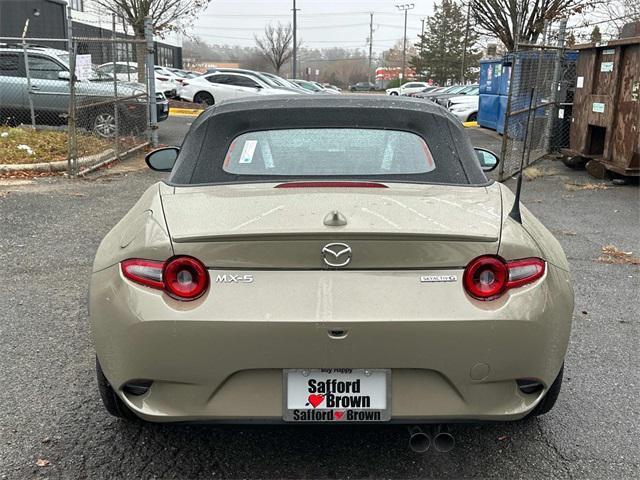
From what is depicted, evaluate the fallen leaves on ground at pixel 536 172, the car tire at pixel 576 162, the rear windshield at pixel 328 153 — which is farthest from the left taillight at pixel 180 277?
the car tire at pixel 576 162

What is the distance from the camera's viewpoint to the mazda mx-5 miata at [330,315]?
2.29 metres

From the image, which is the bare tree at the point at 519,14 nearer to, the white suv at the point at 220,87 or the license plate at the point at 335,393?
the white suv at the point at 220,87

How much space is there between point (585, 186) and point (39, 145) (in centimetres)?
937

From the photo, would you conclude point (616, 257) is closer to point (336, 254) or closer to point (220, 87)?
point (336, 254)

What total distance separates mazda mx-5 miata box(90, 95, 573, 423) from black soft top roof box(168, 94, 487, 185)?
573mm

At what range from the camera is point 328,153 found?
3.29 meters

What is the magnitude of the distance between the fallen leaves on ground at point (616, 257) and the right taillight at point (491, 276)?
4.26 metres

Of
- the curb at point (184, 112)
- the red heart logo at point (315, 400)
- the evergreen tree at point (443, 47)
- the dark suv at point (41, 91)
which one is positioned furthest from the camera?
the evergreen tree at point (443, 47)

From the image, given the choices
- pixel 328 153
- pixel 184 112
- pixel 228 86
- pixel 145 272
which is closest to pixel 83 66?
pixel 328 153

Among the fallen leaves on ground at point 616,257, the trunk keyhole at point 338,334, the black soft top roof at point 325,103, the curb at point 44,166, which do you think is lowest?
the fallen leaves on ground at point 616,257

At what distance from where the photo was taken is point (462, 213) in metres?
2.57

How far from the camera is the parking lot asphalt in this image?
9.05ft

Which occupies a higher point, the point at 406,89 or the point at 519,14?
the point at 519,14

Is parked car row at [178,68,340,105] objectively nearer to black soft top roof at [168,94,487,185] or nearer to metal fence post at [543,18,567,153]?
metal fence post at [543,18,567,153]
